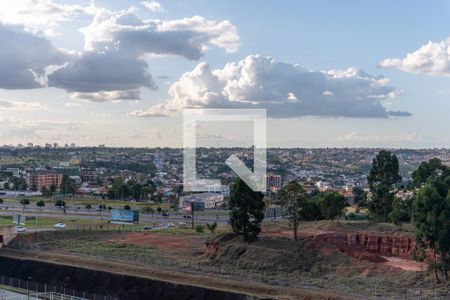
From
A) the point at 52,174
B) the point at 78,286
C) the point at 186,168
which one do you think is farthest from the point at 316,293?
the point at 52,174

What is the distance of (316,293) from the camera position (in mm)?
26375

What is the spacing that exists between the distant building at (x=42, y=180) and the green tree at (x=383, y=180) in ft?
292

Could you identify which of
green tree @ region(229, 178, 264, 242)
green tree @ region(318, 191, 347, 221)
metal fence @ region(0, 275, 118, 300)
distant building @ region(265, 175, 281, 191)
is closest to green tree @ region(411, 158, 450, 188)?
green tree @ region(318, 191, 347, 221)

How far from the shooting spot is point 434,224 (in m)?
26.8

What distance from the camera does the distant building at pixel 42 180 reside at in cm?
12369

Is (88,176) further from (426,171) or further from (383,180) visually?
(426,171)

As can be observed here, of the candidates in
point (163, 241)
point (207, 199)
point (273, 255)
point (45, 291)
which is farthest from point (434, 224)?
point (207, 199)

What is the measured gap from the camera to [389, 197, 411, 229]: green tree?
40156 millimetres

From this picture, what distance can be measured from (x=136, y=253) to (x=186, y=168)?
23.6ft

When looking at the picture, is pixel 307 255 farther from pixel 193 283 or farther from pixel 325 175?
pixel 325 175

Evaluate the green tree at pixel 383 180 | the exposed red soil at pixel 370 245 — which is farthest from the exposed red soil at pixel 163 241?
the green tree at pixel 383 180

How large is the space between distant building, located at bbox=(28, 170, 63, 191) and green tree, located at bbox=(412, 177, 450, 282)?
10501 centimetres

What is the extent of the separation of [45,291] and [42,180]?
101 m

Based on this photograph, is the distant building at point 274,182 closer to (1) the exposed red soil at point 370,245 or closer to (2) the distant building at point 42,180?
(1) the exposed red soil at point 370,245
